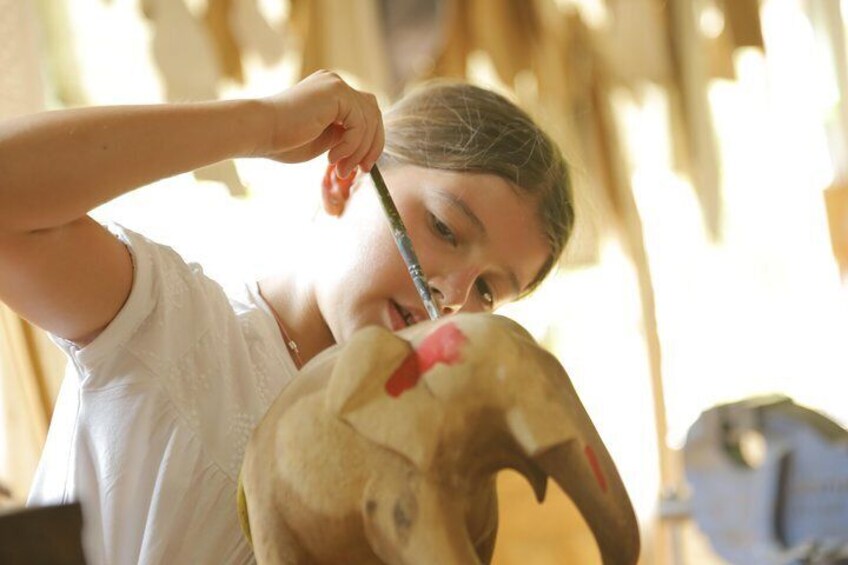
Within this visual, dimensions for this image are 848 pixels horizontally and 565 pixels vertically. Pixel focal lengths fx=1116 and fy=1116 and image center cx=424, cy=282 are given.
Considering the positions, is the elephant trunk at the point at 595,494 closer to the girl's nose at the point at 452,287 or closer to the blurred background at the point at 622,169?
the girl's nose at the point at 452,287

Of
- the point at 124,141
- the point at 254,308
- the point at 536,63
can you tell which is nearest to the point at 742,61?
the point at 536,63

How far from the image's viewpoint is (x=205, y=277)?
2.74 ft

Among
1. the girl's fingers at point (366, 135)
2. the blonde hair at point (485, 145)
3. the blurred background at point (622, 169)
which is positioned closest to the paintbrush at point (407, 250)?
the girl's fingers at point (366, 135)

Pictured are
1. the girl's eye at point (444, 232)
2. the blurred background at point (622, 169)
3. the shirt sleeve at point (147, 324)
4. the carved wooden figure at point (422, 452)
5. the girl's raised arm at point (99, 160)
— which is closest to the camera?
the carved wooden figure at point (422, 452)

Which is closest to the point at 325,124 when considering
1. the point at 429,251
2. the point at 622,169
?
the point at 429,251

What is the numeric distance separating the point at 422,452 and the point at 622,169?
1.42m

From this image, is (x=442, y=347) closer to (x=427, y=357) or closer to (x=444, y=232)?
(x=427, y=357)

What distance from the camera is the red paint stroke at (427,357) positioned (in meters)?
0.52

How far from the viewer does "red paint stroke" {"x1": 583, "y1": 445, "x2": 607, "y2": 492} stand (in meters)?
0.50

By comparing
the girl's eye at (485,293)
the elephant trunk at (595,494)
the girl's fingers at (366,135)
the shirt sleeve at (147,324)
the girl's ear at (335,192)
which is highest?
the girl's fingers at (366,135)

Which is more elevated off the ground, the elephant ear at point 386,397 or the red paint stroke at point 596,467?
the elephant ear at point 386,397

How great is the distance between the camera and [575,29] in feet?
6.05

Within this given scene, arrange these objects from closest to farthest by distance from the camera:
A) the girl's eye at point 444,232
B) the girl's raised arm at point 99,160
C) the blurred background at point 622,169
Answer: the girl's raised arm at point 99,160 < the girl's eye at point 444,232 < the blurred background at point 622,169

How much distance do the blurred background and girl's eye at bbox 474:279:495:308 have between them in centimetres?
40
